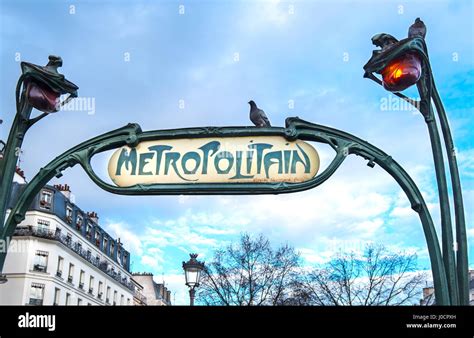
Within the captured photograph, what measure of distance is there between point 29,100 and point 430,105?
4.18 m

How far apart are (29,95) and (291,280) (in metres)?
21.9

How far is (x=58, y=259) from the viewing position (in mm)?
41000

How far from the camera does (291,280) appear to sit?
26656 millimetres

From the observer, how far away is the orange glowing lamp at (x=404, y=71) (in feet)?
17.1

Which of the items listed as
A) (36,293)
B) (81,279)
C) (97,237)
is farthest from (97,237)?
(36,293)

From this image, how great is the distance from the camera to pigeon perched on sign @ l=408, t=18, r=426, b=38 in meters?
5.46

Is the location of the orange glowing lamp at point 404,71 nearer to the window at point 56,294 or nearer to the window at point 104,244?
the window at point 56,294

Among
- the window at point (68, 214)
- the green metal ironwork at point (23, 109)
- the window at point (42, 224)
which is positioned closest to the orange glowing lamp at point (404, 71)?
the green metal ironwork at point (23, 109)

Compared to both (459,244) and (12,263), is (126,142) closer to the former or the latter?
(459,244)

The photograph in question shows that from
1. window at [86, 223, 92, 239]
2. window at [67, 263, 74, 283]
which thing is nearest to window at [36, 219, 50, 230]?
window at [67, 263, 74, 283]

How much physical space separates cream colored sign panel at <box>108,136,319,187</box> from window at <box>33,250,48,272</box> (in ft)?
120

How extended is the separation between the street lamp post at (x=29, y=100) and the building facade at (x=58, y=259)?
2969 centimetres

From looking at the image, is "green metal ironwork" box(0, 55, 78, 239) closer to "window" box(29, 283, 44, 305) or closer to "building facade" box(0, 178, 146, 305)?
"building facade" box(0, 178, 146, 305)

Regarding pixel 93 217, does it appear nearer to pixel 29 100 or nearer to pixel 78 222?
pixel 78 222
